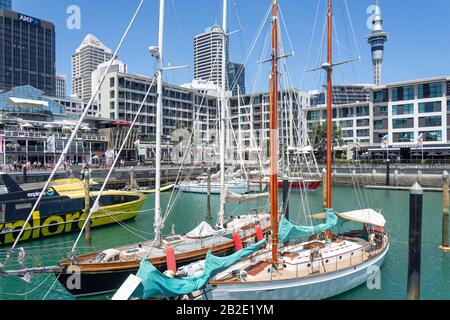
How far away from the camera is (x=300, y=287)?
16.2 metres

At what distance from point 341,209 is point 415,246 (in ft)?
101

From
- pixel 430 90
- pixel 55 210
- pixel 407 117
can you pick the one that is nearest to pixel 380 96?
pixel 407 117

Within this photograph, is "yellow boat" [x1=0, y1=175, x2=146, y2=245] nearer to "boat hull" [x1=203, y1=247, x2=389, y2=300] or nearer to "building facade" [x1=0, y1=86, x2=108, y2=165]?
"boat hull" [x1=203, y1=247, x2=389, y2=300]

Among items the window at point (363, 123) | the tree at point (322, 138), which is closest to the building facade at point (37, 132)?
the tree at point (322, 138)

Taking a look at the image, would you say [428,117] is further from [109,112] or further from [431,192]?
[109,112]

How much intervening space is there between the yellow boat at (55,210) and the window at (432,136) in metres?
71.9

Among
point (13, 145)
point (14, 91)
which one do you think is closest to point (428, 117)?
point (13, 145)

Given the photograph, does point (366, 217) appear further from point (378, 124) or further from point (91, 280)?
point (378, 124)

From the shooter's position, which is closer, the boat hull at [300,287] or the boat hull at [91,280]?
the boat hull at [300,287]

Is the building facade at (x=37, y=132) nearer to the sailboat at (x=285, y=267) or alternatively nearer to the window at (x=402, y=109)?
the sailboat at (x=285, y=267)

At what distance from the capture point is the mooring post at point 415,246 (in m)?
14.4

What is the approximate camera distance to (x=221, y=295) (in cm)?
1486

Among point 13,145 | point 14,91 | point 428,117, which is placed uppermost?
point 14,91

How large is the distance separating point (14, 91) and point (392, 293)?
96.6 meters
